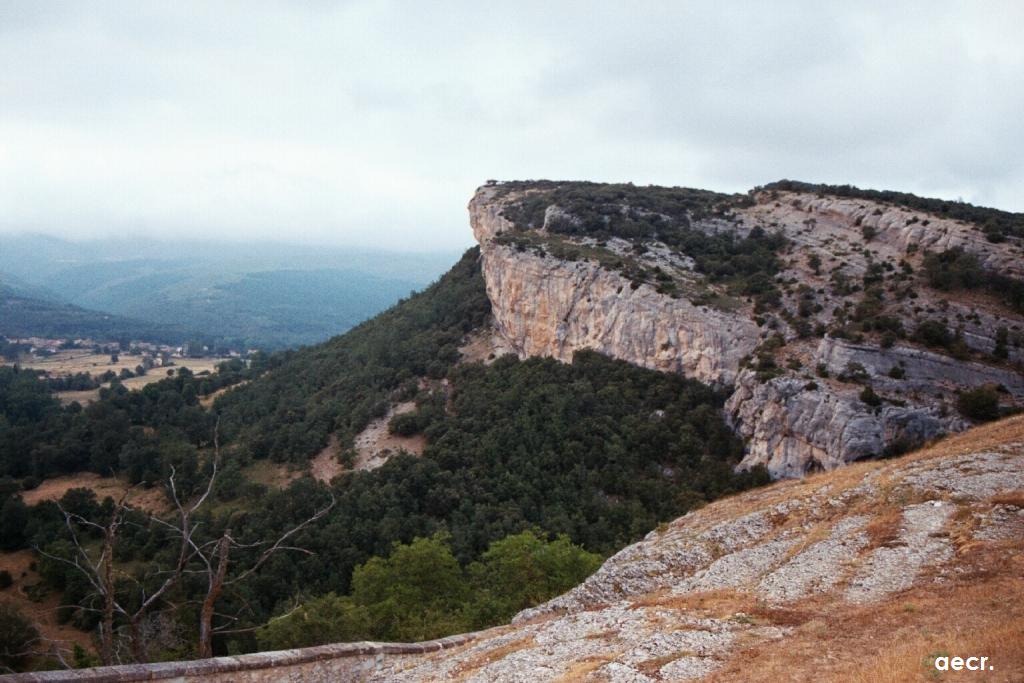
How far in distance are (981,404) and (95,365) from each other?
147m

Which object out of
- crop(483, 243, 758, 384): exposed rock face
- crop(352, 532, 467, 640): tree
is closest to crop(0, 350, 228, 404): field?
crop(483, 243, 758, 384): exposed rock face

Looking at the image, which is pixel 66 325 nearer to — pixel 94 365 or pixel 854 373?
pixel 94 365

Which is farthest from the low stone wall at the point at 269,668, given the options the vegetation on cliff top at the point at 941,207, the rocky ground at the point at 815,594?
the vegetation on cliff top at the point at 941,207

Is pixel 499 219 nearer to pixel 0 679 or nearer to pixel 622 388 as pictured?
pixel 622 388

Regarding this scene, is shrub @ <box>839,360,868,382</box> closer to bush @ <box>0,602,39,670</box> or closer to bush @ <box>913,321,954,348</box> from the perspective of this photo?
bush @ <box>913,321,954,348</box>

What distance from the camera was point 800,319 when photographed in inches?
1484

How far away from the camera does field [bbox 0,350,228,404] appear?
9789 cm

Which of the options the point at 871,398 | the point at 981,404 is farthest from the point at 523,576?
the point at 981,404

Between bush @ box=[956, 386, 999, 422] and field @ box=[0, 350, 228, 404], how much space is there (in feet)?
343

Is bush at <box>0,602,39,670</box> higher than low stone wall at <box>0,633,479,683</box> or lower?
lower

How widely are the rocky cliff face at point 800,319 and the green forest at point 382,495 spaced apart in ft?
9.10

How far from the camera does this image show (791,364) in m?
34.4

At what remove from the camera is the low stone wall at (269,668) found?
998 centimetres

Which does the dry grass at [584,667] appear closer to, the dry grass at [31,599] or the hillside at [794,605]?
the hillside at [794,605]
